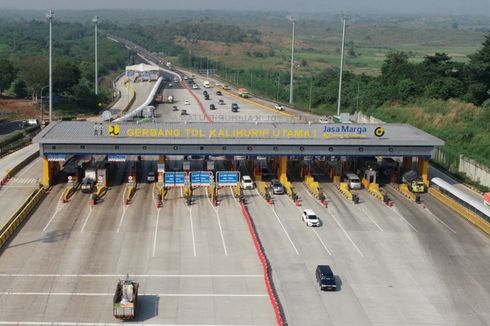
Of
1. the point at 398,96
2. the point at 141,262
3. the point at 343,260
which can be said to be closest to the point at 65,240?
the point at 141,262

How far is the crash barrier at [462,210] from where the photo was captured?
196ft

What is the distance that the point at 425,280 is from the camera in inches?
1903

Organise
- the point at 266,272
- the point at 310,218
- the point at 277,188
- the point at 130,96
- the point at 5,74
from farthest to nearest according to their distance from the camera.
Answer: the point at 130,96 < the point at 5,74 < the point at 277,188 < the point at 310,218 < the point at 266,272

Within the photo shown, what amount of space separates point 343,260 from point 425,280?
644 cm

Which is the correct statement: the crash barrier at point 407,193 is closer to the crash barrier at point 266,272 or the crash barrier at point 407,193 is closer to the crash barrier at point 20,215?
the crash barrier at point 266,272

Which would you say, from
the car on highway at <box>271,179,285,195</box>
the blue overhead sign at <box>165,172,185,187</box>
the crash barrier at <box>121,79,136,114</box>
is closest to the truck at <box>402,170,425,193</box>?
the car on highway at <box>271,179,285,195</box>

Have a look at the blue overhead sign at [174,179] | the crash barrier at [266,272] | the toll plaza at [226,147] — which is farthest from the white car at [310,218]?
the blue overhead sign at [174,179]

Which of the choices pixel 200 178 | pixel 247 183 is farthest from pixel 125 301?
pixel 247 183

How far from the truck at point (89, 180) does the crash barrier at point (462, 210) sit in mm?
35681

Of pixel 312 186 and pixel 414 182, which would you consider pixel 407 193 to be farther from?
pixel 312 186

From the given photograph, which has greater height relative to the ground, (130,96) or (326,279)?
(130,96)

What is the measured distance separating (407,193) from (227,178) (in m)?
18.9

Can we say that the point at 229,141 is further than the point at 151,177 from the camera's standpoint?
No

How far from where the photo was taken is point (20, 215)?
57969mm
